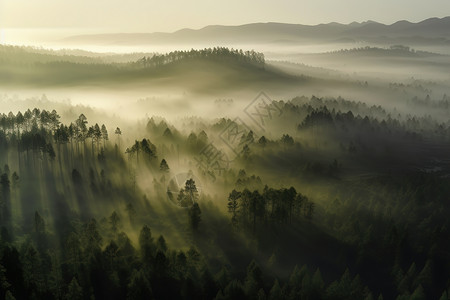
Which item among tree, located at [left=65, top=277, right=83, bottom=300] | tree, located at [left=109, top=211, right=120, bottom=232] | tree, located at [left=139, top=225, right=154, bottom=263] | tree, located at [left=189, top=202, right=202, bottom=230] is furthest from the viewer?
tree, located at [left=189, top=202, right=202, bottom=230]

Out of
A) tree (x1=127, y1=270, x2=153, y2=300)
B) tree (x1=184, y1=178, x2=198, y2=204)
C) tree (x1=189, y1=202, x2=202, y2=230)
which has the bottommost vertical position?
tree (x1=127, y1=270, x2=153, y2=300)

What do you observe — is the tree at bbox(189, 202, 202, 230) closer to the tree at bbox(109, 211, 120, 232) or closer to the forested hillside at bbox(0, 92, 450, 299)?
the forested hillside at bbox(0, 92, 450, 299)

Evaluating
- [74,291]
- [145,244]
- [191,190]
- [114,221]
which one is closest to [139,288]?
[74,291]

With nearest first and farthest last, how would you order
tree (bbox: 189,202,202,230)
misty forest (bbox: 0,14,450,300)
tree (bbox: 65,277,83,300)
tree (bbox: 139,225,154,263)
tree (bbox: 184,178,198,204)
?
tree (bbox: 65,277,83,300) → misty forest (bbox: 0,14,450,300) → tree (bbox: 139,225,154,263) → tree (bbox: 189,202,202,230) → tree (bbox: 184,178,198,204)

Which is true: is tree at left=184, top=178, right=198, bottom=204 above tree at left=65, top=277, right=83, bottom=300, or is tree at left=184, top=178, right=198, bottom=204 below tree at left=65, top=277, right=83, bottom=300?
above

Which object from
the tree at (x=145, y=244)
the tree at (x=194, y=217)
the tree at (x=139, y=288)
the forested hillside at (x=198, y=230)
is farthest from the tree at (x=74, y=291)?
the tree at (x=194, y=217)

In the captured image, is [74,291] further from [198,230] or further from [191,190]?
[191,190]

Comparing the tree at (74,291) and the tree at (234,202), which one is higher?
the tree at (234,202)

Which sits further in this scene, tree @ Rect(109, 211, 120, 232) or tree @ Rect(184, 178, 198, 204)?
tree @ Rect(184, 178, 198, 204)

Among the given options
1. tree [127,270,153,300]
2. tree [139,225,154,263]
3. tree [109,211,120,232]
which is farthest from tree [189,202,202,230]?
tree [127,270,153,300]

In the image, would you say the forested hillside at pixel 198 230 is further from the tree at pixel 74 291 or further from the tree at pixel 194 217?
the tree at pixel 194 217

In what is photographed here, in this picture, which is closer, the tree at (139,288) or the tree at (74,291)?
the tree at (74,291)

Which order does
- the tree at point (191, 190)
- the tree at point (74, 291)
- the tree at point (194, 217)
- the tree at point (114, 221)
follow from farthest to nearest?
the tree at point (191, 190)
the tree at point (194, 217)
the tree at point (114, 221)
the tree at point (74, 291)
